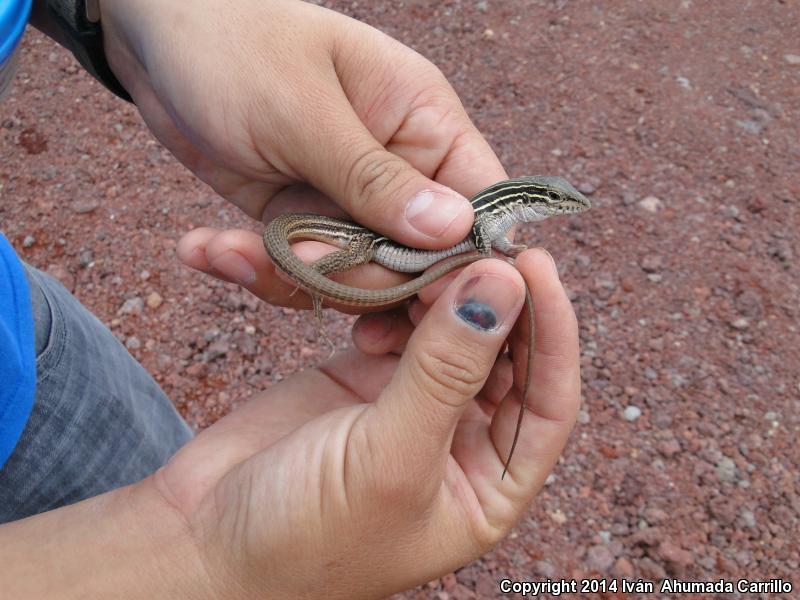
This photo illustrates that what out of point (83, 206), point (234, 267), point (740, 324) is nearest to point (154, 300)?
point (83, 206)

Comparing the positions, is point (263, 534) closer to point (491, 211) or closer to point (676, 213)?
point (491, 211)

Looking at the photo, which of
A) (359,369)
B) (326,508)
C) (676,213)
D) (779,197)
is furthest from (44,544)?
(779,197)

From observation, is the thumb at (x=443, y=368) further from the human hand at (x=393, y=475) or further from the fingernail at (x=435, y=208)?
the fingernail at (x=435, y=208)

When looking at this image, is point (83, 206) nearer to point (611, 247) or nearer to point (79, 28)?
point (79, 28)

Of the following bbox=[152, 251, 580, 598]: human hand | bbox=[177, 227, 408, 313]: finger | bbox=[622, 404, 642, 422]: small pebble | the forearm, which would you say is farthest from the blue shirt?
bbox=[622, 404, 642, 422]: small pebble

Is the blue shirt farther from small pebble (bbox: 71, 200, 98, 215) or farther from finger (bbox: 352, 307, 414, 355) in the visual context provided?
small pebble (bbox: 71, 200, 98, 215)

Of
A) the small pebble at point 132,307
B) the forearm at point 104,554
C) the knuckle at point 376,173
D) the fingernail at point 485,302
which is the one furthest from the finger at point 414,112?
the small pebble at point 132,307
